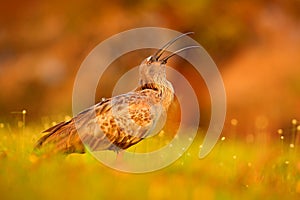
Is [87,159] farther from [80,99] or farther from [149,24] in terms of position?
[149,24]

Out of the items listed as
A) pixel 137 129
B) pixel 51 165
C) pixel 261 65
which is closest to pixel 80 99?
pixel 261 65

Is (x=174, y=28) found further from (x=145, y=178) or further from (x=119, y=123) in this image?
(x=145, y=178)

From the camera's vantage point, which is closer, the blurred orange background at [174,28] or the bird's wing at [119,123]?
the bird's wing at [119,123]

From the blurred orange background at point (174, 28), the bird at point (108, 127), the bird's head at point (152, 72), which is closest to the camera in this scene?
the bird at point (108, 127)

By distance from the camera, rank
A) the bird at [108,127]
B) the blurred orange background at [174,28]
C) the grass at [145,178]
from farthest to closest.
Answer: the blurred orange background at [174,28]
the bird at [108,127]
the grass at [145,178]

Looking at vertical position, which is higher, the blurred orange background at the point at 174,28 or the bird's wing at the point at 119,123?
the blurred orange background at the point at 174,28

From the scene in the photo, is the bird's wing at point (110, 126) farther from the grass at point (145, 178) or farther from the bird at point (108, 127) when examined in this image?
the grass at point (145, 178)

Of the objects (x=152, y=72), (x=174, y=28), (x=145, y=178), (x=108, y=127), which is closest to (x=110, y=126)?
(x=108, y=127)

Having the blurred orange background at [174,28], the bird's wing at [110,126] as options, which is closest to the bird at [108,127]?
the bird's wing at [110,126]
